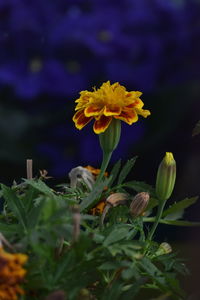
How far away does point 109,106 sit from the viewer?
726 mm

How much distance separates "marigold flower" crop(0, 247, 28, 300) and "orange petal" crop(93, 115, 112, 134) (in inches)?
7.7

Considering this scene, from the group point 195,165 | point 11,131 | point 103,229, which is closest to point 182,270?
point 103,229

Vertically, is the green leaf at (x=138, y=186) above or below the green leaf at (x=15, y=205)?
above

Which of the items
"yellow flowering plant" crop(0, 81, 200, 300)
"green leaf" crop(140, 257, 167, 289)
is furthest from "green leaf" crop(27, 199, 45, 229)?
"green leaf" crop(140, 257, 167, 289)

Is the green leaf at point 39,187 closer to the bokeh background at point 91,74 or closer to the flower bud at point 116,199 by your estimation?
the flower bud at point 116,199

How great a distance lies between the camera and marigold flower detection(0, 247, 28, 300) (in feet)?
1.81

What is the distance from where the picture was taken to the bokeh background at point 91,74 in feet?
7.92

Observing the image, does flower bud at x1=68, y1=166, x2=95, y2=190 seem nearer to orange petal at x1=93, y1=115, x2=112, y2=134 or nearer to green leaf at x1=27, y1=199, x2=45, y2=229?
orange petal at x1=93, y1=115, x2=112, y2=134

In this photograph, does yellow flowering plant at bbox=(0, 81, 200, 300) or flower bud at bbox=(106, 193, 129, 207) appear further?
flower bud at bbox=(106, 193, 129, 207)

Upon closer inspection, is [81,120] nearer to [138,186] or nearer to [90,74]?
[138,186]

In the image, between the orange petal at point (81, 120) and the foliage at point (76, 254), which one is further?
the orange petal at point (81, 120)

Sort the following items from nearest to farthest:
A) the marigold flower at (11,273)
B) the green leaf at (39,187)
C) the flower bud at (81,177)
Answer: the marigold flower at (11,273) → the green leaf at (39,187) → the flower bud at (81,177)

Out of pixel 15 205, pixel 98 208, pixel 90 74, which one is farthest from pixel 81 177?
pixel 90 74

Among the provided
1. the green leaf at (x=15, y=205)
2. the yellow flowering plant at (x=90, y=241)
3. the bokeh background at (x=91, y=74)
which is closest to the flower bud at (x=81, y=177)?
the yellow flowering plant at (x=90, y=241)
